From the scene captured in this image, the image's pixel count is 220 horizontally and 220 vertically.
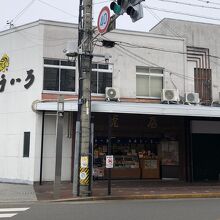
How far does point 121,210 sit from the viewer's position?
1279 centimetres

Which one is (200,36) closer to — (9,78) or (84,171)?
(9,78)

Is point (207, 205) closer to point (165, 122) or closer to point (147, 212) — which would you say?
point (147, 212)

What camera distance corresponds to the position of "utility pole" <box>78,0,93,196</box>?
16016 mm

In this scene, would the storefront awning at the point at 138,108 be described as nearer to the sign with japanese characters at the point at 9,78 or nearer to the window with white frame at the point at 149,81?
the sign with japanese characters at the point at 9,78

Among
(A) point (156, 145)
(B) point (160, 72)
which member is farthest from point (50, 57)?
(A) point (156, 145)

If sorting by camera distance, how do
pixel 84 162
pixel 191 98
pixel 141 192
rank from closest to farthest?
1. pixel 84 162
2. pixel 141 192
3. pixel 191 98

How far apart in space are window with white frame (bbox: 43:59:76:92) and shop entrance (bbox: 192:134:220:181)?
7.67 metres

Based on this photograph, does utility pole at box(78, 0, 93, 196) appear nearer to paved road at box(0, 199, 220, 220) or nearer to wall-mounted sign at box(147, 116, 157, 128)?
paved road at box(0, 199, 220, 220)

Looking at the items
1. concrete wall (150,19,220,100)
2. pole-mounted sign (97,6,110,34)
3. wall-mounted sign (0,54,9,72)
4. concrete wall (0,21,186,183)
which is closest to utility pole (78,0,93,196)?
pole-mounted sign (97,6,110,34)

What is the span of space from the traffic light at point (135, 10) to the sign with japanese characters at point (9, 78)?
33.9 ft

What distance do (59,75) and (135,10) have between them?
1027 centimetres

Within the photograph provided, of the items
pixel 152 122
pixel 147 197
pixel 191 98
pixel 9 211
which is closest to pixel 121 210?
pixel 9 211

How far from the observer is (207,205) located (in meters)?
14.2

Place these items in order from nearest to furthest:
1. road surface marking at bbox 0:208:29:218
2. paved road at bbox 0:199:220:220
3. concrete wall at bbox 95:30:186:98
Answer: paved road at bbox 0:199:220:220 < road surface marking at bbox 0:208:29:218 < concrete wall at bbox 95:30:186:98
